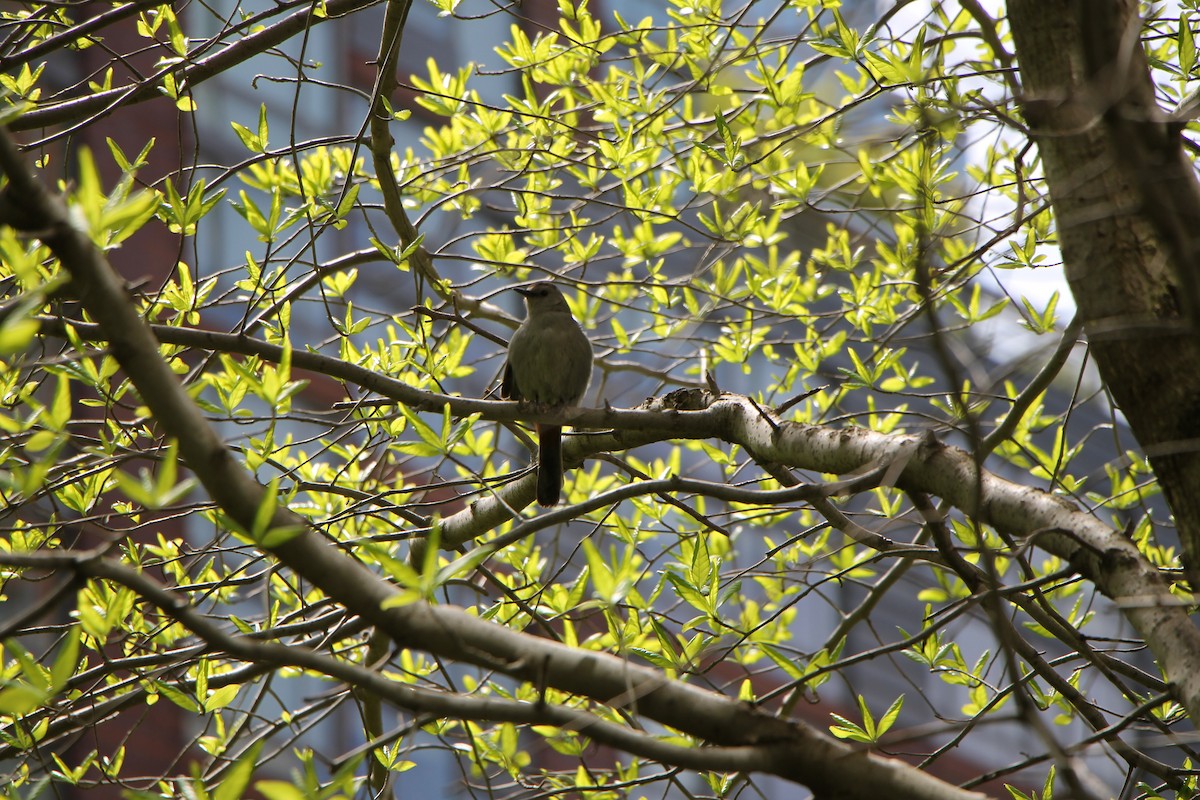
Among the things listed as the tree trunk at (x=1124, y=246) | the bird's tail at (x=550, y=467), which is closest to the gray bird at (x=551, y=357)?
the bird's tail at (x=550, y=467)

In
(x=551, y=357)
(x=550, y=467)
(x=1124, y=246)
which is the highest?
(x=551, y=357)

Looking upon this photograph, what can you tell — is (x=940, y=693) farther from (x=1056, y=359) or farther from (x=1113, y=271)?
(x=1113, y=271)

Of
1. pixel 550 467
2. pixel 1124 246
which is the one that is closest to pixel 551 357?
pixel 550 467

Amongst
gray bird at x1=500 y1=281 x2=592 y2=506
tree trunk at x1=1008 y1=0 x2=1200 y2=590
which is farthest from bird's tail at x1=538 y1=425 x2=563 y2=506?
tree trunk at x1=1008 y1=0 x2=1200 y2=590

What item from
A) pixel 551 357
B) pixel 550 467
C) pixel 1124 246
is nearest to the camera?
pixel 1124 246

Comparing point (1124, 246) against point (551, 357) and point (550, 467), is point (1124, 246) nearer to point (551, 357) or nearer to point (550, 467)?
point (550, 467)

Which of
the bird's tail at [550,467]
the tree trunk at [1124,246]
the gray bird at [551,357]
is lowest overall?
the tree trunk at [1124,246]

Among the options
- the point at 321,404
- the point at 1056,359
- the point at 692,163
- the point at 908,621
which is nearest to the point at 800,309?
the point at 692,163

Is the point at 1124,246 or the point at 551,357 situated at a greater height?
the point at 551,357

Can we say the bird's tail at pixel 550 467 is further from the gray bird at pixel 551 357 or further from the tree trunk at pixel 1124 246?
the tree trunk at pixel 1124 246

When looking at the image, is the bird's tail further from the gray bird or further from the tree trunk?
the tree trunk

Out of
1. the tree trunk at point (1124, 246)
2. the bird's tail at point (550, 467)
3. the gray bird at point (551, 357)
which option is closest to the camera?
the tree trunk at point (1124, 246)

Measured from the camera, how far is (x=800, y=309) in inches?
211

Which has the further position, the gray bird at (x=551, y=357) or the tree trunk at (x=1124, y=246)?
the gray bird at (x=551, y=357)
